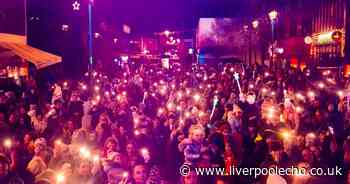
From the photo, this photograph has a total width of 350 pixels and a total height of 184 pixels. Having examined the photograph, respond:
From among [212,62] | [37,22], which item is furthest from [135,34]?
[37,22]

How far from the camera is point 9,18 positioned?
70.1ft

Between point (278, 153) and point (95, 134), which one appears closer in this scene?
point (278, 153)

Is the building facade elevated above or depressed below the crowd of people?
above

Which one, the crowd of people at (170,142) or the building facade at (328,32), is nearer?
the crowd of people at (170,142)

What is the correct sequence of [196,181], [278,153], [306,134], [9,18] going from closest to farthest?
[196,181]
[278,153]
[306,134]
[9,18]

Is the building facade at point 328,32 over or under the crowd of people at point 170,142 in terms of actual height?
over

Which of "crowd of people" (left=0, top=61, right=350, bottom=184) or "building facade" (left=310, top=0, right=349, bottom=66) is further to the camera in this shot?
"building facade" (left=310, top=0, right=349, bottom=66)

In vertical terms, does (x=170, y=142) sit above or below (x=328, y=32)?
below

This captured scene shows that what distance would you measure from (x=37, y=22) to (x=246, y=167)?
84.4 ft

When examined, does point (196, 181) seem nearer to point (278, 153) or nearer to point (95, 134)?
point (278, 153)

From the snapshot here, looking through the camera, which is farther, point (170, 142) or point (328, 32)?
point (328, 32)

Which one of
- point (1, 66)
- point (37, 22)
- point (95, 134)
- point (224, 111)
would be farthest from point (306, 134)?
point (37, 22)

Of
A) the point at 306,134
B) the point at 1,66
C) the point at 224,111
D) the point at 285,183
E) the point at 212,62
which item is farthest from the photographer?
the point at 212,62

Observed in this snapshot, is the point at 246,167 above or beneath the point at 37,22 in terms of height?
beneath
